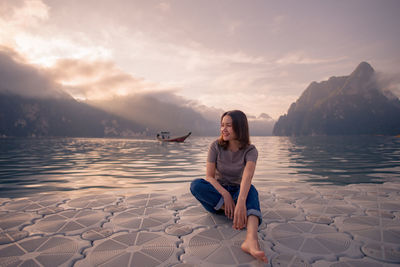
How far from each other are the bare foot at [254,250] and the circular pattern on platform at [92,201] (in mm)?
2722

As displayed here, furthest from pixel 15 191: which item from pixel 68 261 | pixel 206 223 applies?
pixel 206 223

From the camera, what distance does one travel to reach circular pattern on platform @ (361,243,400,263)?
6.79 ft

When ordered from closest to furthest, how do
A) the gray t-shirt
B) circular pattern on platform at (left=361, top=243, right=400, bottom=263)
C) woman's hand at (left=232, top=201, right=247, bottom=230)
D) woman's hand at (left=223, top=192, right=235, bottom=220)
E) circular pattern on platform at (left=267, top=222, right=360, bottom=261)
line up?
circular pattern on platform at (left=361, top=243, right=400, bottom=263), circular pattern on platform at (left=267, top=222, right=360, bottom=261), woman's hand at (left=232, top=201, right=247, bottom=230), woman's hand at (left=223, top=192, right=235, bottom=220), the gray t-shirt

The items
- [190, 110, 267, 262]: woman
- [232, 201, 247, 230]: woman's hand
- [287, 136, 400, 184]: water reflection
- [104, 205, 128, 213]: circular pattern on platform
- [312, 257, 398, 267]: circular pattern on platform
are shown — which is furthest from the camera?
[287, 136, 400, 184]: water reflection

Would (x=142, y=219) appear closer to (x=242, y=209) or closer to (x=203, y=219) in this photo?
(x=203, y=219)

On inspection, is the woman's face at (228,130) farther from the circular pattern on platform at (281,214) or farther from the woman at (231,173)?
the circular pattern on platform at (281,214)

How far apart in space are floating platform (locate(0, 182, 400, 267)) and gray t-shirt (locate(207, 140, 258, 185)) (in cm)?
62

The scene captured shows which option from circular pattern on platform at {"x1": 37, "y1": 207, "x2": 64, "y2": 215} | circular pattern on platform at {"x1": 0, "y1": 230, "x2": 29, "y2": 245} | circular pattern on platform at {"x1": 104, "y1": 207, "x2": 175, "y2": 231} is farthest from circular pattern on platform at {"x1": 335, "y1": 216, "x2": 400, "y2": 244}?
circular pattern on platform at {"x1": 37, "y1": 207, "x2": 64, "y2": 215}

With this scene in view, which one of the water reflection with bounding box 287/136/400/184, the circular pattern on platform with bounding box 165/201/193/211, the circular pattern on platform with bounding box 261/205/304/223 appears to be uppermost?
the circular pattern on platform with bounding box 165/201/193/211

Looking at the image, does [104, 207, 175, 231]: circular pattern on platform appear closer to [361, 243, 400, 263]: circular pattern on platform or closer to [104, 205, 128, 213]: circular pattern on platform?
[104, 205, 128, 213]: circular pattern on platform

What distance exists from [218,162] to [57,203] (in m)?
3.13

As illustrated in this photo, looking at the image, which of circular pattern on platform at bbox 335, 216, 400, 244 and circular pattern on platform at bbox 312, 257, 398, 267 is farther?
circular pattern on platform at bbox 335, 216, 400, 244

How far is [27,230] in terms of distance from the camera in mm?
2736

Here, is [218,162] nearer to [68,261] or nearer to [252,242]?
[252,242]
